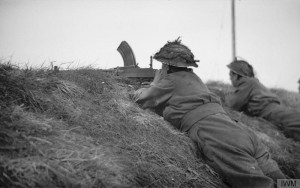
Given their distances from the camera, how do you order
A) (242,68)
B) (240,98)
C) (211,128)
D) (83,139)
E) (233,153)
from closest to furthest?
(83,139), (233,153), (211,128), (240,98), (242,68)

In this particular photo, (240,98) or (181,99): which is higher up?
(181,99)

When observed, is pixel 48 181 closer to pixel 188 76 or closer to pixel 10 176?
pixel 10 176

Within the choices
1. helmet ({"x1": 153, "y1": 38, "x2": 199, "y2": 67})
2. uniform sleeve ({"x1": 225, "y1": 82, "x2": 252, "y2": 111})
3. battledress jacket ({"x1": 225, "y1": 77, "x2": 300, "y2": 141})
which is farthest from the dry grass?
battledress jacket ({"x1": 225, "y1": 77, "x2": 300, "y2": 141})

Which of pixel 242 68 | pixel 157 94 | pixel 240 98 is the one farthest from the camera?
pixel 242 68

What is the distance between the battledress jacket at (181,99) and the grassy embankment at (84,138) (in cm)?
23

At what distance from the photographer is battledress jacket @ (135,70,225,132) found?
15.6 feet

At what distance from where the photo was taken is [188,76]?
17.0ft

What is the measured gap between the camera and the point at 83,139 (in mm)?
3324

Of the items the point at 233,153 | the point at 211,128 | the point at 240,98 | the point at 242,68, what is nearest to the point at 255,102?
the point at 240,98

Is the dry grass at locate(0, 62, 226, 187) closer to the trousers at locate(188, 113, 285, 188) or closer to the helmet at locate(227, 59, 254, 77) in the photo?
the trousers at locate(188, 113, 285, 188)

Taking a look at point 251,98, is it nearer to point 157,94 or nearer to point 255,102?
point 255,102

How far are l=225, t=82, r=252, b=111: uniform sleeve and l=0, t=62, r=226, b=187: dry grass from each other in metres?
4.53

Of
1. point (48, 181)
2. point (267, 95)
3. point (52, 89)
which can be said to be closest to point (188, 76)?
point (52, 89)

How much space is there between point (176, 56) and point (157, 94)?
78 centimetres
